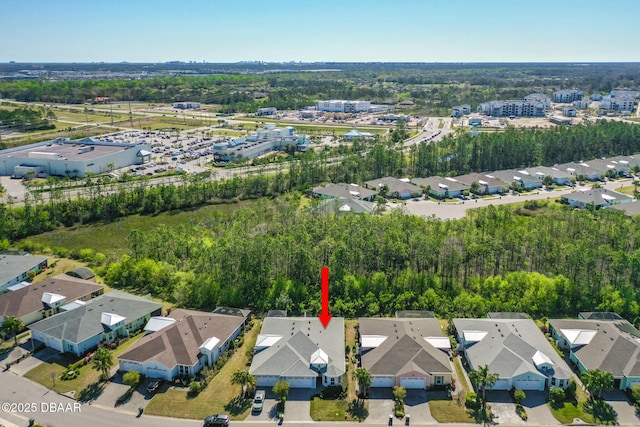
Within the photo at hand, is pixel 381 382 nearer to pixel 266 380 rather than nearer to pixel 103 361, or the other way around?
pixel 266 380

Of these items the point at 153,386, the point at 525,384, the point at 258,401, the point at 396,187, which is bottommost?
the point at 258,401

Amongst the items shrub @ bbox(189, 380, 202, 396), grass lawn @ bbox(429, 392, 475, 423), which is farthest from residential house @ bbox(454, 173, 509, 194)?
shrub @ bbox(189, 380, 202, 396)

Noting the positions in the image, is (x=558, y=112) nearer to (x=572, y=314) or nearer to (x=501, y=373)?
(x=572, y=314)

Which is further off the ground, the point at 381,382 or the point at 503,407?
the point at 381,382

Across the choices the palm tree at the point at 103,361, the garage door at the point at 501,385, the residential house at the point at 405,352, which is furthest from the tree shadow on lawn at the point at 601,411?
the palm tree at the point at 103,361

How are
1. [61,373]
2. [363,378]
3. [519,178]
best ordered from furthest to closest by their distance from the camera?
[519,178], [61,373], [363,378]

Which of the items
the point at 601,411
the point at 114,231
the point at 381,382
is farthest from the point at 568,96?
the point at 381,382

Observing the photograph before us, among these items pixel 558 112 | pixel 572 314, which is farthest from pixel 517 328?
Answer: pixel 558 112
